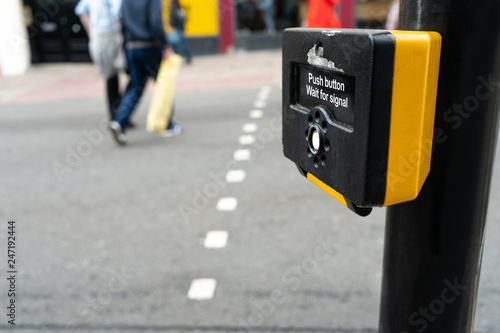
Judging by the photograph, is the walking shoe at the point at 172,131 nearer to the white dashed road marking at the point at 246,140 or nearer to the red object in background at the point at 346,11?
the white dashed road marking at the point at 246,140

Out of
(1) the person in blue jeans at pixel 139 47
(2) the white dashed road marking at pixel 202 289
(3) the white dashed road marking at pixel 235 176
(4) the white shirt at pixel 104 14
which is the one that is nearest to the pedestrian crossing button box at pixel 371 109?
(2) the white dashed road marking at pixel 202 289

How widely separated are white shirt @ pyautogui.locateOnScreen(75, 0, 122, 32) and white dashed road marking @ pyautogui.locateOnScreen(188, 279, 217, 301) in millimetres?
3968

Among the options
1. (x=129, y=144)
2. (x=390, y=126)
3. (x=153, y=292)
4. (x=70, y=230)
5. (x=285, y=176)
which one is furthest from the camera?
(x=129, y=144)

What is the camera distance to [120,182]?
190 inches

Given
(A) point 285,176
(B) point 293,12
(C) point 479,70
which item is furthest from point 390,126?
(B) point 293,12

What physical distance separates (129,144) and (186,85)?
459 cm

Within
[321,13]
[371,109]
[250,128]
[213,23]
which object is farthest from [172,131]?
[213,23]

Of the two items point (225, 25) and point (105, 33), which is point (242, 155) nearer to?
point (105, 33)

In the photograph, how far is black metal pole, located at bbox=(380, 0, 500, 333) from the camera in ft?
3.30

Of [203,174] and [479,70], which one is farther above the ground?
[479,70]

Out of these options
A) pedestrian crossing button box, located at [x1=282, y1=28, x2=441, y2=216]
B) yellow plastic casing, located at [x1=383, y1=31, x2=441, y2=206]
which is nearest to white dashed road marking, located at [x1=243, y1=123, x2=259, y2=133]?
pedestrian crossing button box, located at [x1=282, y1=28, x2=441, y2=216]

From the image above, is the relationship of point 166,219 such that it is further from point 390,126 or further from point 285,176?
point 390,126

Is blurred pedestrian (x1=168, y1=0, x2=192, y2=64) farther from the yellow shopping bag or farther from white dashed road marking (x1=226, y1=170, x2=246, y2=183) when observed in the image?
white dashed road marking (x1=226, y1=170, x2=246, y2=183)

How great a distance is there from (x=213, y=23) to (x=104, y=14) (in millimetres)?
9834
